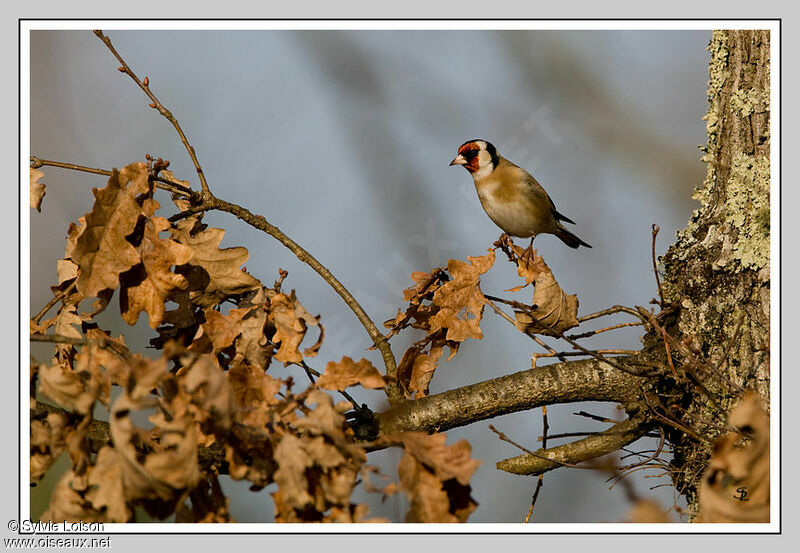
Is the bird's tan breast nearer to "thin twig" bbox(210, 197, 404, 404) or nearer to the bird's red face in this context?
the bird's red face

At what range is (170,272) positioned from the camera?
1910mm

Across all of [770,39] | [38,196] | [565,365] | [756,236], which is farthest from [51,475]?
[770,39]

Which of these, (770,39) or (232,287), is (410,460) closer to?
(232,287)

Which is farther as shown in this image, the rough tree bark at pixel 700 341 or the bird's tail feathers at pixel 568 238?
the bird's tail feathers at pixel 568 238

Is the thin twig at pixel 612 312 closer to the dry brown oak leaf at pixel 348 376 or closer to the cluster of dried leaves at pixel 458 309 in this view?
the cluster of dried leaves at pixel 458 309

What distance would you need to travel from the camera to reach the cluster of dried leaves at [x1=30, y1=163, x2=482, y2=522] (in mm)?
1365

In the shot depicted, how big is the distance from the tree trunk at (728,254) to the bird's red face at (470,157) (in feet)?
4.43

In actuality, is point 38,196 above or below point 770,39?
below

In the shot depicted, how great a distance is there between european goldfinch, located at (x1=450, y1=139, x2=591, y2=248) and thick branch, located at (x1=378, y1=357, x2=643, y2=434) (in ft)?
3.84

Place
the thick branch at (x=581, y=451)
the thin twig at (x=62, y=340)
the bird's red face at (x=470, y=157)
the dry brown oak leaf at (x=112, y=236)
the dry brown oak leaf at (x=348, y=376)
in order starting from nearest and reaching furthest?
the thin twig at (x=62, y=340)
the dry brown oak leaf at (x=348, y=376)
the dry brown oak leaf at (x=112, y=236)
the thick branch at (x=581, y=451)
the bird's red face at (x=470, y=157)

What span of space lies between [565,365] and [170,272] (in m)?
1.20

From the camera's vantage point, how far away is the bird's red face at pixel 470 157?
3627mm

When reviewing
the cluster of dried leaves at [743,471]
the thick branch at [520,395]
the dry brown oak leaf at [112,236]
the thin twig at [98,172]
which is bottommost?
the cluster of dried leaves at [743,471]

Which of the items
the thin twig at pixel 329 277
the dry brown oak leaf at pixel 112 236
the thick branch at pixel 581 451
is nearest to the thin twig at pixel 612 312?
the thick branch at pixel 581 451
